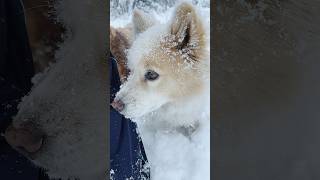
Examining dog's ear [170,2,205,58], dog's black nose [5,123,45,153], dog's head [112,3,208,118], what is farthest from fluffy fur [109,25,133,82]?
dog's black nose [5,123,45,153]

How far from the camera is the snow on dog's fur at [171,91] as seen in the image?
2344 millimetres

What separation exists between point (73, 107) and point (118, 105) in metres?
0.15

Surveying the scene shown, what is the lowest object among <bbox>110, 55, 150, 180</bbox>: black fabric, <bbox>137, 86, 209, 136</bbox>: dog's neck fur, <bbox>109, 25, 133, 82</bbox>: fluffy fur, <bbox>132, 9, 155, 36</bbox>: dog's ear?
<bbox>110, 55, 150, 180</bbox>: black fabric

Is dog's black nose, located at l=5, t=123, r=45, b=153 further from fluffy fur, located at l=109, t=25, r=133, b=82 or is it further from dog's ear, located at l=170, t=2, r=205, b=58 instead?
dog's ear, located at l=170, t=2, r=205, b=58

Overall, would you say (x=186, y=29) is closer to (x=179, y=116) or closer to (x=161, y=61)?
(x=161, y=61)

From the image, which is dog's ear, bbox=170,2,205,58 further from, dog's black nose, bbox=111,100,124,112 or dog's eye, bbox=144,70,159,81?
dog's black nose, bbox=111,100,124,112

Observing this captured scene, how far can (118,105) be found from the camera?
2348mm

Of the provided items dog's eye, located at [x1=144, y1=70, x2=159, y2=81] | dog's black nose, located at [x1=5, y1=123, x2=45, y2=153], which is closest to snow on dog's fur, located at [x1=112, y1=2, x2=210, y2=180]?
dog's eye, located at [x1=144, y1=70, x2=159, y2=81]

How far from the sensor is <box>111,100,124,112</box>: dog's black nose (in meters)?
2.35

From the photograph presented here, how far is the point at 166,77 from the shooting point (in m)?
2.35

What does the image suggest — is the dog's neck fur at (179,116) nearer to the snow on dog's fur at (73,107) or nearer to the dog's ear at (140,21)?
the snow on dog's fur at (73,107)

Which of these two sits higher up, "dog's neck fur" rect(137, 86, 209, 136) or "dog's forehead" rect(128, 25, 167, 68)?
"dog's forehead" rect(128, 25, 167, 68)

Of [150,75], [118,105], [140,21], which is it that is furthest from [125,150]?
[140,21]
